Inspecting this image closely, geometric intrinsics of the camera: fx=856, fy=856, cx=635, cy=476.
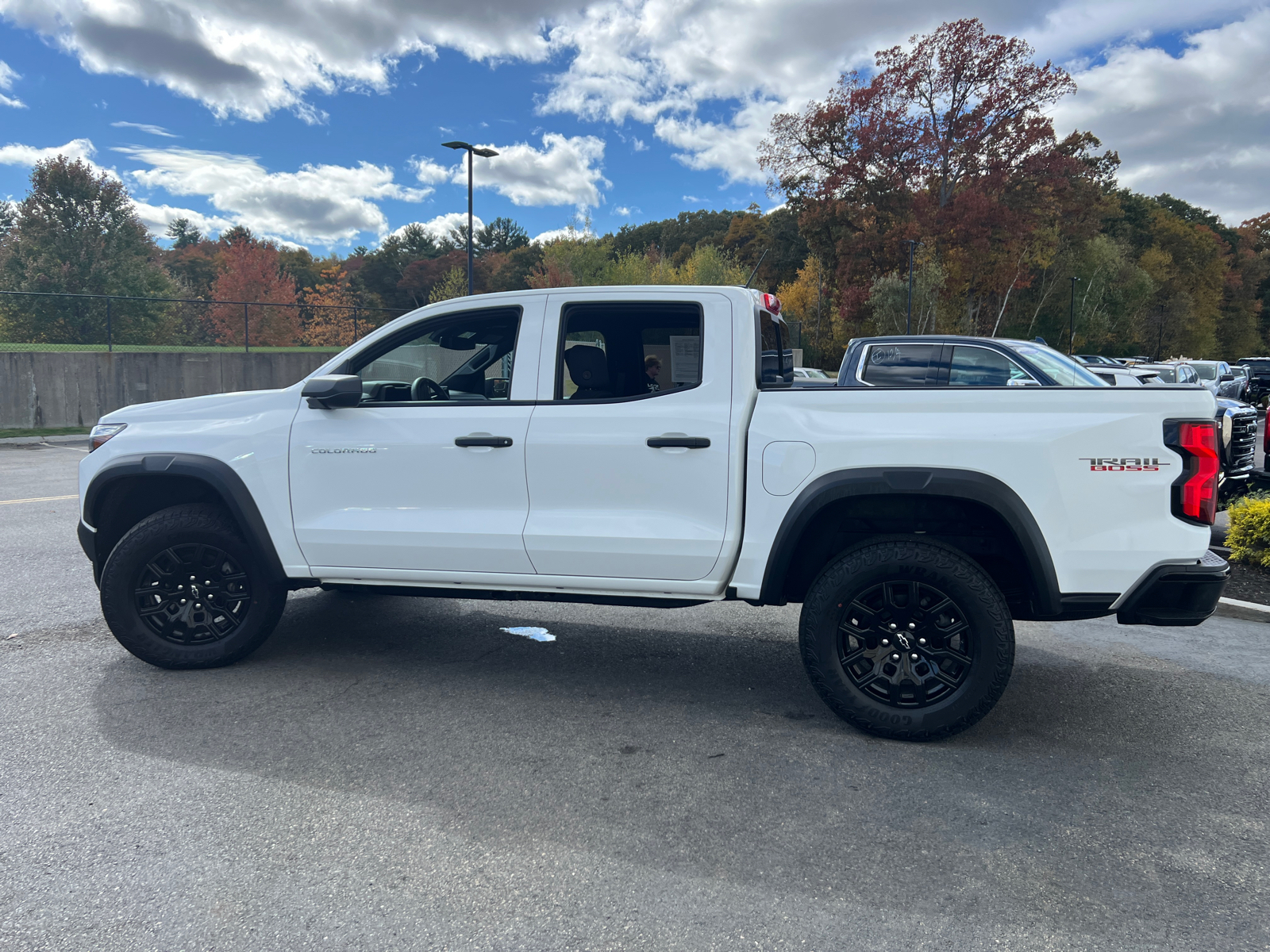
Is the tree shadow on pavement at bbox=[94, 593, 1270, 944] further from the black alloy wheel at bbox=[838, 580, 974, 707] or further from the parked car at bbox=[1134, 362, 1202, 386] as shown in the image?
the parked car at bbox=[1134, 362, 1202, 386]

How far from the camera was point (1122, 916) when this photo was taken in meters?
2.51

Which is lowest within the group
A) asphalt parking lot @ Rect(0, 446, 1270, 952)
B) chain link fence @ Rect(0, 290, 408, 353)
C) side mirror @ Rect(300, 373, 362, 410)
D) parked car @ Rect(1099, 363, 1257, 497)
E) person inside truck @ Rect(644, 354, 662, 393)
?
asphalt parking lot @ Rect(0, 446, 1270, 952)

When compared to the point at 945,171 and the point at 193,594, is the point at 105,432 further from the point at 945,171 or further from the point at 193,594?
the point at 945,171

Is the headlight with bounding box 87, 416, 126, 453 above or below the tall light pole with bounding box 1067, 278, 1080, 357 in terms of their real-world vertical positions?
below

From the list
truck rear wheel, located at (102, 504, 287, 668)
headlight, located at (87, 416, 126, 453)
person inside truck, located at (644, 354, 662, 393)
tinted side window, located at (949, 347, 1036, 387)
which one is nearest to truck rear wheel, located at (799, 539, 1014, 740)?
person inside truck, located at (644, 354, 662, 393)

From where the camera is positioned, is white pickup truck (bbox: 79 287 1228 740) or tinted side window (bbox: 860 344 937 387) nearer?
white pickup truck (bbox: 79 287 1228 740)

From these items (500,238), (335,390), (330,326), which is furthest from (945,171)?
(500,238)

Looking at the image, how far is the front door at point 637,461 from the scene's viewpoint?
3.83 m

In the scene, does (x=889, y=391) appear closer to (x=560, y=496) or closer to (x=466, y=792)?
(x=560, y=496)

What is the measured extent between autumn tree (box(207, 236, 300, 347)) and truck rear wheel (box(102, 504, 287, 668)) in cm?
2020

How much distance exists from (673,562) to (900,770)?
1269 millimetres

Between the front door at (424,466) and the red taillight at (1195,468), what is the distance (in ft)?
8.97

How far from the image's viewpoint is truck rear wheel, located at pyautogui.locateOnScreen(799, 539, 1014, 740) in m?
3.55

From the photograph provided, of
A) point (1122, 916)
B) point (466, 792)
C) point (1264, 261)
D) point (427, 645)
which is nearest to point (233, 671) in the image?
point (427, 645)
